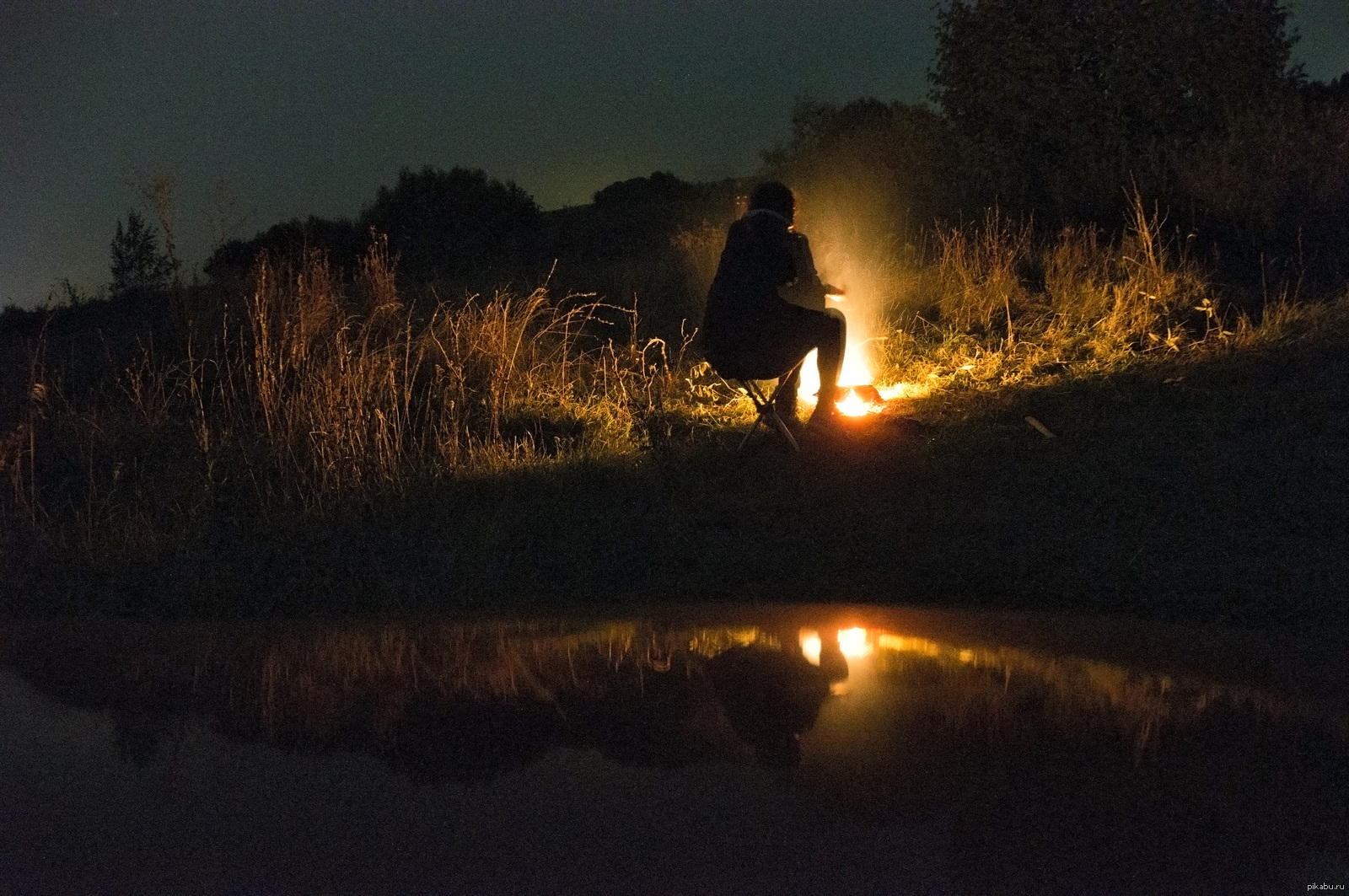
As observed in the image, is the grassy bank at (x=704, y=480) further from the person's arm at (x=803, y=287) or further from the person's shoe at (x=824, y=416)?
the person's arm at (x=803, y=287)

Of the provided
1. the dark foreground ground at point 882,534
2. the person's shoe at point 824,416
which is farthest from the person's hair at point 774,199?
the dark foreground ground at point 882,534

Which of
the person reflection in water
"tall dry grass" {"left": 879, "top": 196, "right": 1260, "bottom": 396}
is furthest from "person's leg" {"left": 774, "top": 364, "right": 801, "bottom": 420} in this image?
the person reflection in water

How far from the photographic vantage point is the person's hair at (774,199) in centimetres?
867

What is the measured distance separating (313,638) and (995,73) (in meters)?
12.9

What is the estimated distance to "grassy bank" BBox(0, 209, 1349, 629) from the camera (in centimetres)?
675

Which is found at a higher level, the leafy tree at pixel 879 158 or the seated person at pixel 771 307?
the leafy tree at pixel 879 158

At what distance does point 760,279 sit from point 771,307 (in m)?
0.21

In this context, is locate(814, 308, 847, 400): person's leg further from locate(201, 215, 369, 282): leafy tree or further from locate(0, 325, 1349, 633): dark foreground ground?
locate(201, 215, 369, 282): leafy tree

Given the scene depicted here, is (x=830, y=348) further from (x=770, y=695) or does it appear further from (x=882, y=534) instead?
→ (x=770, y=695)

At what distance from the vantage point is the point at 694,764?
12.9ft

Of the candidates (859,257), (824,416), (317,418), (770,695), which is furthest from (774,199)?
(859,257)

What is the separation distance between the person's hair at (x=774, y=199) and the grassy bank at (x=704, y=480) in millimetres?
1682

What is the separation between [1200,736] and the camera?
13.2 feet

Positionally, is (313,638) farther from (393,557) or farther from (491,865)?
(491,865)
